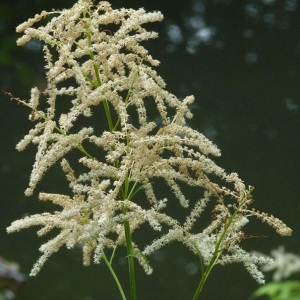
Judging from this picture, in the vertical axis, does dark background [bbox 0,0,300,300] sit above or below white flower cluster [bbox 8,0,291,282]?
above

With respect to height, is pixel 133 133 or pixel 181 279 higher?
pixel 181 279

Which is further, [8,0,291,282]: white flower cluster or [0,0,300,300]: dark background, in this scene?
[0,0,300,300]: dark background

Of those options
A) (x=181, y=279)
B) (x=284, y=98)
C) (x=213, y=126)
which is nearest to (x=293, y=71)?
(x=284, y=98)

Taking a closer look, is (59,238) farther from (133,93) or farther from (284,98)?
(284,98)

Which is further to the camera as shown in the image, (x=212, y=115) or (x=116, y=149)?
(x=212, y=115)

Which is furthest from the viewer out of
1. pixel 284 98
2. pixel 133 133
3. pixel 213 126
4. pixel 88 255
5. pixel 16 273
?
pixel 284 98

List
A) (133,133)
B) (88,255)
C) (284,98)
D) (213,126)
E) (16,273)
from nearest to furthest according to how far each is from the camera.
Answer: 1. (133,133)
2. (88,255)
3. (16,273)
4. (213,126)
5. (284,98)

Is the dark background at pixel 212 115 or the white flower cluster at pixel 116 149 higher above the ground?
the dark background at pixel 212 115

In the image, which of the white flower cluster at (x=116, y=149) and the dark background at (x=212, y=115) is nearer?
the white flower cluster at (x=116, y=149)
